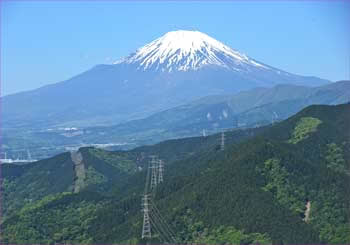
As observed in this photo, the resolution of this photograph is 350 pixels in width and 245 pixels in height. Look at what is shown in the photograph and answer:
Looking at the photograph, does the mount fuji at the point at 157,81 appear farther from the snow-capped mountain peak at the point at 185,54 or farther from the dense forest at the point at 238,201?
the dense forest at the point at 238,201

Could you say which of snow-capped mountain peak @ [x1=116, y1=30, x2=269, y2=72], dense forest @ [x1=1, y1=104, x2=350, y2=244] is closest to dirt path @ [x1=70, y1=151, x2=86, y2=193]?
dense forest @ [x1=1, y1=104, x2=350, y2=244]

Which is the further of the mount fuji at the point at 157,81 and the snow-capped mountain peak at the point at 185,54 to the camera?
the snow-capped mountain peak at the point at 185,54

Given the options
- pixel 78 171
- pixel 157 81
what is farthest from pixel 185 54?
pixel 78 171

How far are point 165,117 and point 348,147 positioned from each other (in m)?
65.1

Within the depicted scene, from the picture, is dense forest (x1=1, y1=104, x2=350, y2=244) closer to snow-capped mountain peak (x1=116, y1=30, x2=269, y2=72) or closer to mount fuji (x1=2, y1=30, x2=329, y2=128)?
mount fuji (x1=2, y1=30, x2=329, y2=128)

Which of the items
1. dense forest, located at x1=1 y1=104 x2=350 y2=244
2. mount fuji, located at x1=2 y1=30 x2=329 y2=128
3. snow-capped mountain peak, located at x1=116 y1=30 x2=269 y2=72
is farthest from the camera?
snow-capped mountain peak, located at x1=116 y1=30 x2=269 y2=72

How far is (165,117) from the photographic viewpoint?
92.0 metres

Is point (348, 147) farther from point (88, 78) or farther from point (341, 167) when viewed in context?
point (88, 78)

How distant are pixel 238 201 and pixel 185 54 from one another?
4113 inches

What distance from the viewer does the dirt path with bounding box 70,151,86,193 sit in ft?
110

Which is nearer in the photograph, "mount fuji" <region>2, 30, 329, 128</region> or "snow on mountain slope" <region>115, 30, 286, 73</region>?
"mount fuji" <region>2, 30, 329, 128</region>

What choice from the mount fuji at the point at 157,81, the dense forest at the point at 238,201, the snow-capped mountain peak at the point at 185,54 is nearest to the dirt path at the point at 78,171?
the dense forest at the point at 238,201

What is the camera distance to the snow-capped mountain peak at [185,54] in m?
124

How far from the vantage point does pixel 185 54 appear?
126188 mm
